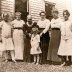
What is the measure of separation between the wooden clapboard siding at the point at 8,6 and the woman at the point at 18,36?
199cm

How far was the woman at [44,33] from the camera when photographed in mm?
7070

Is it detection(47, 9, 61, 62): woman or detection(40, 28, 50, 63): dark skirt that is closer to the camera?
detection(47, 9, 61, 62): woman

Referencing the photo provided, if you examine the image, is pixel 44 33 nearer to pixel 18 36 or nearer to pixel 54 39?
pixel 54 39

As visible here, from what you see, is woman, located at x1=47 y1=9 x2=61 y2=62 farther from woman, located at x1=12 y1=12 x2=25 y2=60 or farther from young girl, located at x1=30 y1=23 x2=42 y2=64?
woman, located at x1=12 y1=12 x2=25 y2=60

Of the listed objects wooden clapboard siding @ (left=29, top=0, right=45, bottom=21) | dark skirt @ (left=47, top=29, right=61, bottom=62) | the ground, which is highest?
wooden clapboard siding @ (left=29, top=0, right=45, bottom=21)

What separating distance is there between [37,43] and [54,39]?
0.41m

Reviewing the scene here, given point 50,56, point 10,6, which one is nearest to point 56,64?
point 50,56

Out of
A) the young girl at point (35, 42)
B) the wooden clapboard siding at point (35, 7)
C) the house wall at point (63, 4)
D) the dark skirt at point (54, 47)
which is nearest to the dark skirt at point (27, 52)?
the young girl at point (35, 42)

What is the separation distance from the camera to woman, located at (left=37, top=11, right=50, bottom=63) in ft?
23.2

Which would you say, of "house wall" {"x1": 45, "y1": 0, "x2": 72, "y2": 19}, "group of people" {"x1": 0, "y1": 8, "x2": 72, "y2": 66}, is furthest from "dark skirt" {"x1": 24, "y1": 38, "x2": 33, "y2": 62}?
"house wall" {"x1": 45, "y1": 0, "x2": 72, "y2": 19}

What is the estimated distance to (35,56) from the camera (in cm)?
713

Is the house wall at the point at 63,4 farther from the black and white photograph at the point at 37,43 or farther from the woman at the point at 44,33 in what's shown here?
the woman at the point at 44,33

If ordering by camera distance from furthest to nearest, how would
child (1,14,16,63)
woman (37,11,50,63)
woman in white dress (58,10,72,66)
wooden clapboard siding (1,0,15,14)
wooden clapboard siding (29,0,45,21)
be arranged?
1. wooden clapboard siding (29,0,45,21)
2. wooden clapboard siding (1,0,15,14)
3. child (1,14,16,63)
4. woman (37,11,50,63)
5. woman in white dress (58,10,72,66)

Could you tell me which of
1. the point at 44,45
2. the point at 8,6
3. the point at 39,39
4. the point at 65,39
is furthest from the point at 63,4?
the point at 65,39
